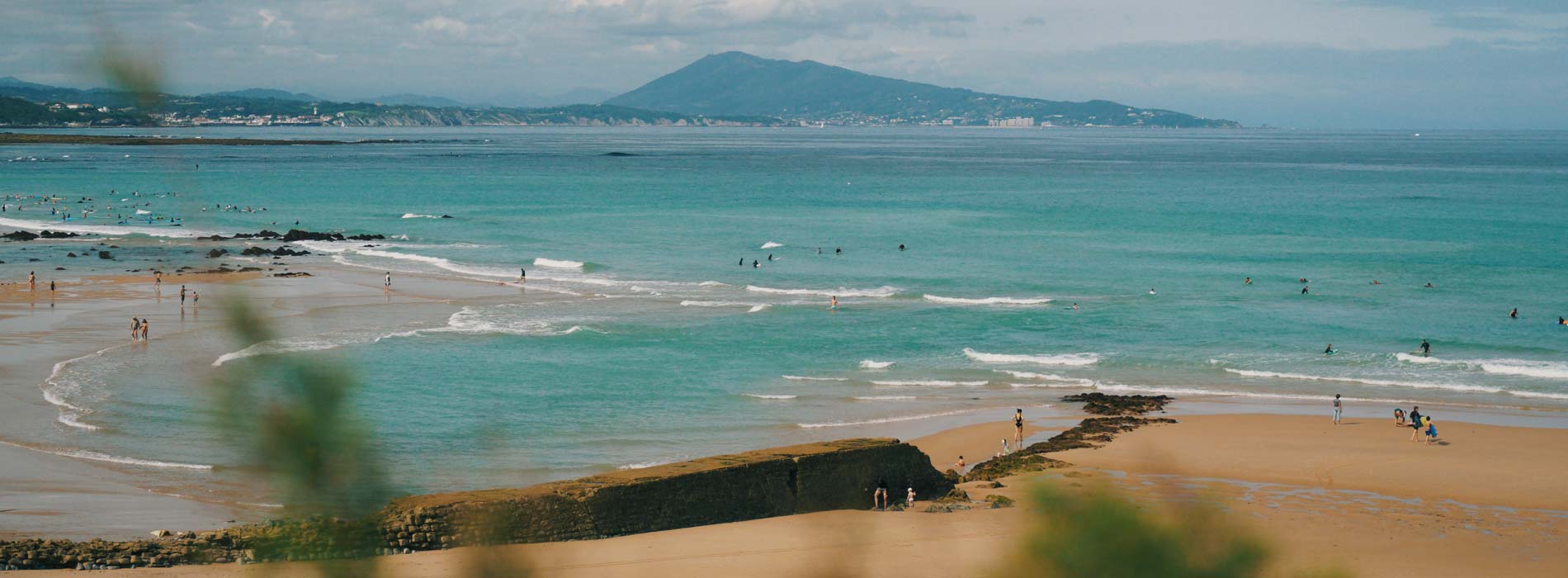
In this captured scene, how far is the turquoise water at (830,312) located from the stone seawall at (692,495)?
61.4 inches

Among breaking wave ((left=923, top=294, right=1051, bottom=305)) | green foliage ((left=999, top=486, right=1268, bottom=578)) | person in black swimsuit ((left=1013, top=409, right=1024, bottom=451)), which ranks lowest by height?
person in black swimsuit ((left=1013, top=409, right=1024, bottom=451))

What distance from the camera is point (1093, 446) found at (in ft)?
82.6

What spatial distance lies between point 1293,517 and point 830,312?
→ 24.4m

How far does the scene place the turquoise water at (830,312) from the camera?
26.9 m

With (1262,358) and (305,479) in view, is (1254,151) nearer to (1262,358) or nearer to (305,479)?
(1262,358)

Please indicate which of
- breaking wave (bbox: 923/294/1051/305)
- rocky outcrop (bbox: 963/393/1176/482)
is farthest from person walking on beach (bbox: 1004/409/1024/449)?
breaking wave (bbox: 923/294/1051/305)

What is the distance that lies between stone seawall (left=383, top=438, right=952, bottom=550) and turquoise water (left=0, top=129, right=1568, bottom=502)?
61.4 inches

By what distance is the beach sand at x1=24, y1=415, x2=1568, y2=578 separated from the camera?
15555 mm

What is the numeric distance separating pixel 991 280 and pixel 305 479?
169ft

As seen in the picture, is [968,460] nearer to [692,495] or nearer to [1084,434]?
[1084,434]

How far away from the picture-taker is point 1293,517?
67.7 ft

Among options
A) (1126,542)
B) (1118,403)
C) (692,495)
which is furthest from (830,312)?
(1126,542)

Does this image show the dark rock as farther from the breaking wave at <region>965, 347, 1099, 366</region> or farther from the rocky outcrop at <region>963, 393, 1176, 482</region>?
the breaking wave at <region>965, 347, 1099, 366</region>

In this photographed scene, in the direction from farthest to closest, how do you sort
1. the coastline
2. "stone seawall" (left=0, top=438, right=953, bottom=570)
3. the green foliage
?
the coastline, "stone seawall" (left=0, top=438, right=953, bottom=570), the green foliage
